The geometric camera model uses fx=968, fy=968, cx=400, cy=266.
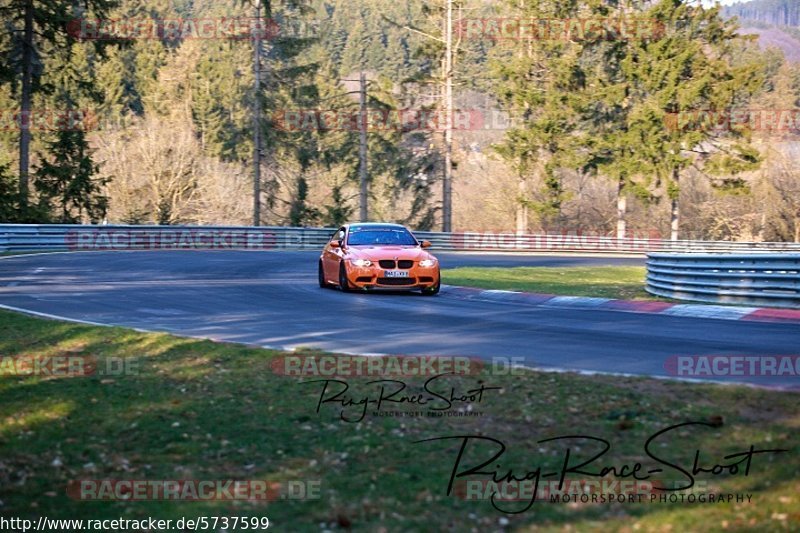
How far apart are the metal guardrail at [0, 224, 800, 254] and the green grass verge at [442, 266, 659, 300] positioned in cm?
1556

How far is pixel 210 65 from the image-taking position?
67125mm

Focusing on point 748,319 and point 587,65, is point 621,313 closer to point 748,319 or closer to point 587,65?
point 748,319

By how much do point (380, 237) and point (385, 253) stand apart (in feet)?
3.99

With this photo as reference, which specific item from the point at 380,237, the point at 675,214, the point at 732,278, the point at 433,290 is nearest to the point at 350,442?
the point at 732,278

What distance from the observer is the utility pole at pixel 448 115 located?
5291cm

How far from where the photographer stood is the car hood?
19562 millimetres

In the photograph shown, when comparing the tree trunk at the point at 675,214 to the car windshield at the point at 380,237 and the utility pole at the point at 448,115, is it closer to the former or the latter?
the utility pole at the point at 448,115

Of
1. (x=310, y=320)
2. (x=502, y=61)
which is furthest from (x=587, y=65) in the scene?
(x=310, y=320)

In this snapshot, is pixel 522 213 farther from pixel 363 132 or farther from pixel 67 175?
pixel 67 175

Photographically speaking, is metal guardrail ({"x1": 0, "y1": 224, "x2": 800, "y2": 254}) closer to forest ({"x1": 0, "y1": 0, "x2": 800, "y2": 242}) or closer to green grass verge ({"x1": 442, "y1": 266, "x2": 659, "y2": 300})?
forest ({"x1": 0, "y1": 0, "x2": 800, "y2": 242})

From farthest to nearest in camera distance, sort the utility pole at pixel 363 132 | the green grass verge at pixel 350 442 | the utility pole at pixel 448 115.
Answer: the utility pole at pixel 448 115
the utility pole at pixel 363 132
the green grass verge at pixel 350 442

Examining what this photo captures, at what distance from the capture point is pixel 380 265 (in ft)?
63.7

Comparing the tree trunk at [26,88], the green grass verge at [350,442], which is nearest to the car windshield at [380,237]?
the green grass verge at [350,442]

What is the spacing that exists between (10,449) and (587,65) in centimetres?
5443
